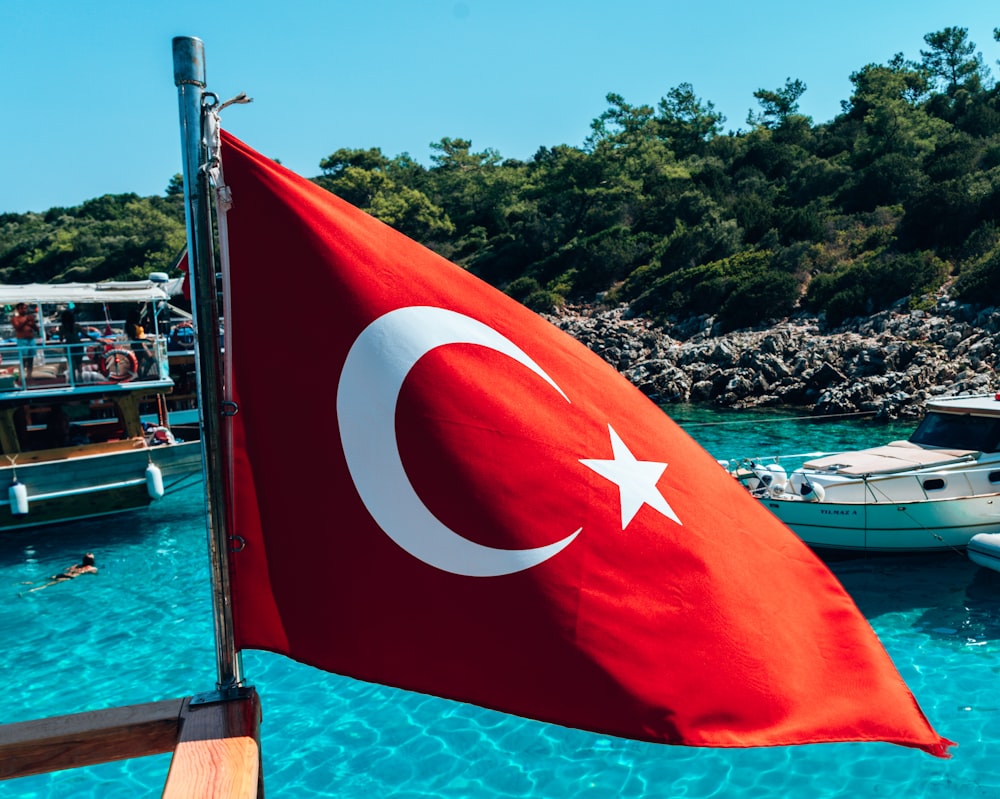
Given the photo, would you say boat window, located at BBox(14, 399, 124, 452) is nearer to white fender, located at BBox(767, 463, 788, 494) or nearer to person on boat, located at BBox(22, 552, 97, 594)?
person on boat, located at BBox(22, 552, 97, 594)

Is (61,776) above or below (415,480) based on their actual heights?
below

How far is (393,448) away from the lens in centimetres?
285

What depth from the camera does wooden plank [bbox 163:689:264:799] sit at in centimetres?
217

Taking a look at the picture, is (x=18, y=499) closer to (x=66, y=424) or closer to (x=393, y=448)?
(x=66, y=424)

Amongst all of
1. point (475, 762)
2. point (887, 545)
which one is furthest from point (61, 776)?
point (887, 545)

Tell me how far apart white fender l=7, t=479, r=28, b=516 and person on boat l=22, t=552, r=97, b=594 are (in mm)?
1718

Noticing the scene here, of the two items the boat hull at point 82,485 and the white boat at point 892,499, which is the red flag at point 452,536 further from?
the boat hull at point 82,485

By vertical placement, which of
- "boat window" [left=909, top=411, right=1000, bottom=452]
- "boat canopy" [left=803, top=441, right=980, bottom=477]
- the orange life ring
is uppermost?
the orange life ring

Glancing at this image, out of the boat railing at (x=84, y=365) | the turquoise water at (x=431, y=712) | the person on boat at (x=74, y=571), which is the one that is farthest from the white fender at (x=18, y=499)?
the boat railing at (x=84, y=365)

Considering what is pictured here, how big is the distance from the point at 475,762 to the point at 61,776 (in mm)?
4341

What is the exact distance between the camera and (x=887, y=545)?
13891 mm

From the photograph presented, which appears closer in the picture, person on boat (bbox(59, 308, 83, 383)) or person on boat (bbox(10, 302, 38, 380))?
person on boat (bbox(10, 302, 38, 380))

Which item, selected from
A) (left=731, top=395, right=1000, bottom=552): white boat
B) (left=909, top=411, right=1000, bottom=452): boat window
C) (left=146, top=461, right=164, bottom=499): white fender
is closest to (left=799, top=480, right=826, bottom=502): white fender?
(left=731, top=395, right=1000, bottom=552): white boat

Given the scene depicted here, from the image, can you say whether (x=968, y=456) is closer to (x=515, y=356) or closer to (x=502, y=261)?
(x=515, y=356)
